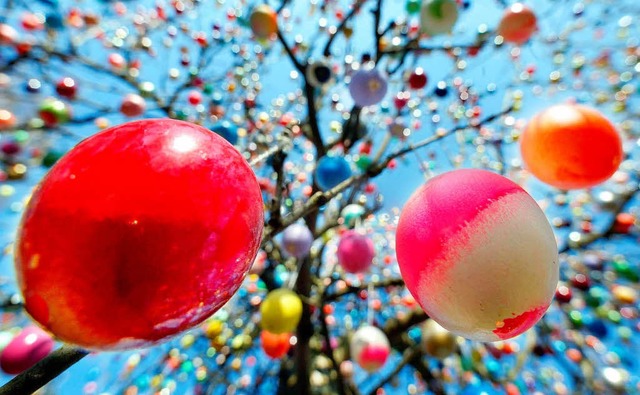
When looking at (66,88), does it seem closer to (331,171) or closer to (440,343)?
(331,171)

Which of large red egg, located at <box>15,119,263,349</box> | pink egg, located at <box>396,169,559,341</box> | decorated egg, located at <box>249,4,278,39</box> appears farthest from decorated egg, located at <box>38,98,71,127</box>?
pink egg, located at <box>396,169,559,341</box>

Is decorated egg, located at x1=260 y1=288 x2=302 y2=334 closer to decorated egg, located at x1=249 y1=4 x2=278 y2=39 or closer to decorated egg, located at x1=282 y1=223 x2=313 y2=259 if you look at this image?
decorated egg, located at x1=282 y1=223 x2=313 y2=259

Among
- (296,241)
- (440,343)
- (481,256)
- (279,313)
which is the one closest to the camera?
(481,256)

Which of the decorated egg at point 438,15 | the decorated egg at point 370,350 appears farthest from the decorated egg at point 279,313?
the decorated egg at point 438,15

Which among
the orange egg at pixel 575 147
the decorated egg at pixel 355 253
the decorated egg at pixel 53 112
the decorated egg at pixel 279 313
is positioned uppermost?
the decorated egg at pixel 53 112

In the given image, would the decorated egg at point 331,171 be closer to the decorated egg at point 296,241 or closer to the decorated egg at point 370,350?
the decorated egg at point 296,241

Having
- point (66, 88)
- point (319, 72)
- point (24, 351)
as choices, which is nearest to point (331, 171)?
point (319, 72)
